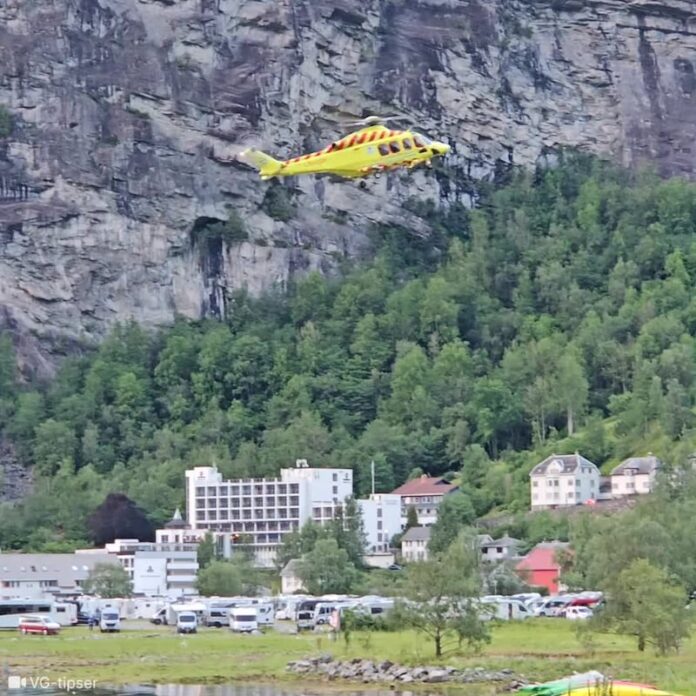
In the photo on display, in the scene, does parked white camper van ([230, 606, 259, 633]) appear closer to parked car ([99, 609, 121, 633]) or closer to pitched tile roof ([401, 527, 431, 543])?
parked car ([99, 609, 121, 633])

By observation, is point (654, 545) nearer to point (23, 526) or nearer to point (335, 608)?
point (335, 608)

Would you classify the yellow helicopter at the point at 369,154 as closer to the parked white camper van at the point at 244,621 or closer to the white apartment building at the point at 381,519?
the parked white camper van at the point at 244,621

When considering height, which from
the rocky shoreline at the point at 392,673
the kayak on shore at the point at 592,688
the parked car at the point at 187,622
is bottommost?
the kayak on shore at the point at 592,688

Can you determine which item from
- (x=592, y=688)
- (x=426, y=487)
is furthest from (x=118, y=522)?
(x=592, y=688)

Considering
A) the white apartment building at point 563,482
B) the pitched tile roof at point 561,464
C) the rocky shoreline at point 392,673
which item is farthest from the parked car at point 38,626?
the pitched tile roof at point 561,464

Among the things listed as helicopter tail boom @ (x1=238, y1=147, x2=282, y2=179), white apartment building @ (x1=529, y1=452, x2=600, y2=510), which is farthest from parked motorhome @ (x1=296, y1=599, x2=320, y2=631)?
white apartment building @ (x1=529, y1=452, x2=600, y2=510)

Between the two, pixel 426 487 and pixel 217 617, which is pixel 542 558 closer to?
pixel 426 487
